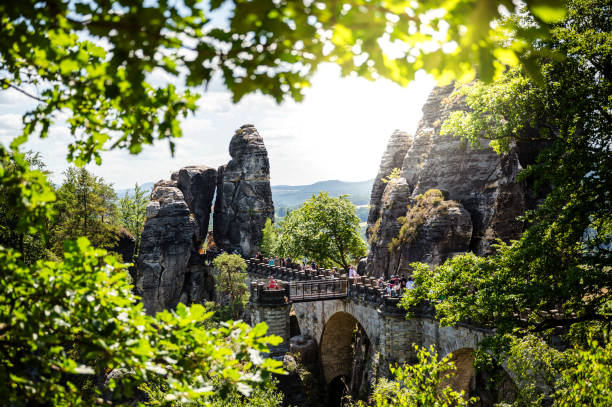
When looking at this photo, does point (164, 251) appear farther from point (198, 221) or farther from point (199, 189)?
point (199, 189)

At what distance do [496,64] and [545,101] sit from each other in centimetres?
787

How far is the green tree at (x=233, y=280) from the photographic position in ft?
120

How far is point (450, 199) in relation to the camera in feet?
85.6

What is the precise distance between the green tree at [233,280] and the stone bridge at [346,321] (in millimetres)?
2064

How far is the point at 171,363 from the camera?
332 cm

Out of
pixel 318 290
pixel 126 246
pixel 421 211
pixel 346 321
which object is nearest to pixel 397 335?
pixel 318 290

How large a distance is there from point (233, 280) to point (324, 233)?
9.62m

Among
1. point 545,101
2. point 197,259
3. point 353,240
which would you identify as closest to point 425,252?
point 353,240

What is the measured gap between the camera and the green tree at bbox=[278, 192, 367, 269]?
3356 cm

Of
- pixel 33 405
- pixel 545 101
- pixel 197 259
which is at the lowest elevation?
pixel 197 259

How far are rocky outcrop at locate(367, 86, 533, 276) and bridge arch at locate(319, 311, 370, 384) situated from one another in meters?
4.28

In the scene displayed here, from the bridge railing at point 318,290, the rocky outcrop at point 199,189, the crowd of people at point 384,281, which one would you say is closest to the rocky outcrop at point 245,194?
the rocky outcrop at point 199,189

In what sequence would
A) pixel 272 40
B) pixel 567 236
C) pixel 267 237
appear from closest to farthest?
pixel 272 40
pixel 567 236
pixel 267 237

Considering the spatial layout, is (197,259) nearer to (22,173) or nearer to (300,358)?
(300,358)
